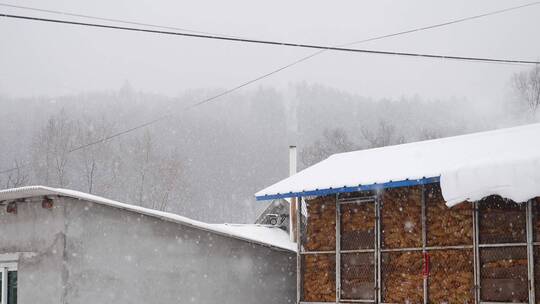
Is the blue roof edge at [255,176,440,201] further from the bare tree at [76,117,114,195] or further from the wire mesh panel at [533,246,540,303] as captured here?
the bare tree at [76,117,114,195]

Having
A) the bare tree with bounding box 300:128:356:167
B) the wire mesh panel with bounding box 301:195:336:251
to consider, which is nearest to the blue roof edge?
the wire mesh panel with bounding box 301:195:336:251

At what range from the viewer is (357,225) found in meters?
14.1

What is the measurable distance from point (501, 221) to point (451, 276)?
1385 mm

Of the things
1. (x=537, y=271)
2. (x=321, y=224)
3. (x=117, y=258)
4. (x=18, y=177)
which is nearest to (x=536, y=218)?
(x=537, y=271)

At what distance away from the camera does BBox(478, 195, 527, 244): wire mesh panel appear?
11.5m

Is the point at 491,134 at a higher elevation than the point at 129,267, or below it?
higher

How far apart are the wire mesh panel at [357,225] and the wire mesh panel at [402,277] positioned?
0.54m

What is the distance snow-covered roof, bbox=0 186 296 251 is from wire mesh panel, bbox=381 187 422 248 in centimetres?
396

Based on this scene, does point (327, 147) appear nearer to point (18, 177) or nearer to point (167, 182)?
point (167, 182)

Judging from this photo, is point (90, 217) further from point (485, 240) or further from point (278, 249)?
point (485, 240)

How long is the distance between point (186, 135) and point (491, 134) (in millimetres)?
75997

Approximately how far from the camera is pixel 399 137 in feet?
203

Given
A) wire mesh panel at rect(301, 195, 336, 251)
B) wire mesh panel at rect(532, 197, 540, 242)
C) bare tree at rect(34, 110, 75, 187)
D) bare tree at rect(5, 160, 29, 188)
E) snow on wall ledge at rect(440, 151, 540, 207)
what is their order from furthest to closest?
bare tree at rect(5, 160, 29, 188), bare tree at rect(34, 110, 75, 187), wire mesh panel at rect(301, 195, 336, 251), wire mesh panel at rect(532, 197, 540, 242), snow on wall ledge at rect(440, 151, 540, 207)

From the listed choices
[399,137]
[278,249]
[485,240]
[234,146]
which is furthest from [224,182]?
[485,240]
